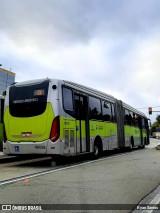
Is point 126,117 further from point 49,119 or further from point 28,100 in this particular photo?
point 49,119

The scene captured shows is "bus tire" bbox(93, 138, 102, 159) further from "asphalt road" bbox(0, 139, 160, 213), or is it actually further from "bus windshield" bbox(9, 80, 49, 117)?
"asphalt road" bbox(0, 139, 160, 213)

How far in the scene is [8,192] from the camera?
6.28m

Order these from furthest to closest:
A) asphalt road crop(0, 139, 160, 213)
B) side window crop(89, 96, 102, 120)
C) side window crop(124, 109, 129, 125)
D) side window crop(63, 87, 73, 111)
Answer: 1. side window crop(124, 109, 129, 125)
2. side window crop(89, 96, 102, 120)
3. side window crop(63, 87, 73, 111)
4. asphalt road crop(0, 139, 160, 213)

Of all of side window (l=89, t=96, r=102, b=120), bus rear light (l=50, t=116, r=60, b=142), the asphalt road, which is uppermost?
side window (l=89, t=96, r=102, b=120)

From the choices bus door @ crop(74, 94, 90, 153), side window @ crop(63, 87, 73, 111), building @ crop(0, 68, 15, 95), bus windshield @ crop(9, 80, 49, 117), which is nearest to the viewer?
bus windshield @ crop(9, 80, 49, 117)

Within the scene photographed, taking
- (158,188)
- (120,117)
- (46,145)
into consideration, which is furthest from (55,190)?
(120,117)

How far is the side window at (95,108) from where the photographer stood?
13.8m

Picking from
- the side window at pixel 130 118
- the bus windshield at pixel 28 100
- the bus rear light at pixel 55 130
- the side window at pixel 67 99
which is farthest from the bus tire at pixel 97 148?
the side window at pixel 130 118

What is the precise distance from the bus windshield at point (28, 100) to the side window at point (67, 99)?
27.9 inches

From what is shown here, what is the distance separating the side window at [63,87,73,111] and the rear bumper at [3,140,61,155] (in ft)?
5.02

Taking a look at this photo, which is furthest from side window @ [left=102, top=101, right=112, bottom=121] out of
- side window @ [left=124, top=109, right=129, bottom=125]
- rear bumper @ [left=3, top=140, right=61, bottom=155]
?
rear bumper @ [left=3, top=140, right=61, bottom=155]

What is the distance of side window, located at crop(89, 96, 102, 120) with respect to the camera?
1378 centimetres

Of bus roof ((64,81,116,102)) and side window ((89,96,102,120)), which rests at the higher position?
bus roof ((64,81,116,102))

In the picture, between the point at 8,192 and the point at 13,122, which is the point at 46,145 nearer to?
the point at 13,122
